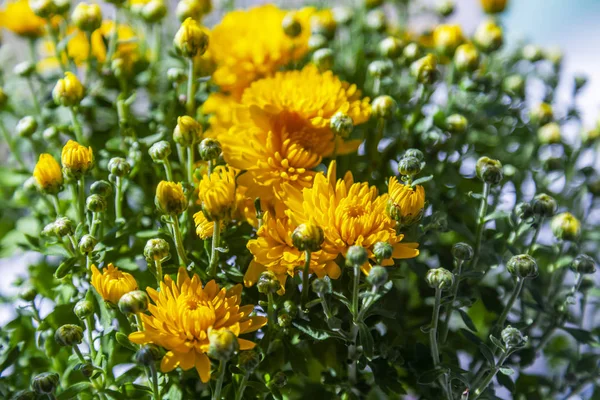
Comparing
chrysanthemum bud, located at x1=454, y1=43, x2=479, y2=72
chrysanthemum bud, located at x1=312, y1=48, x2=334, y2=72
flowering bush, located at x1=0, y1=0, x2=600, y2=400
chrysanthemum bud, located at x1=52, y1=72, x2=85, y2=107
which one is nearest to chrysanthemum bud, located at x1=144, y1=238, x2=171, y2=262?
flowering bush, located at x1=0, y1=0, x2=600, y2=400

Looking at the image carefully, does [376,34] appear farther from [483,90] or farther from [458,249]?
[458,249]

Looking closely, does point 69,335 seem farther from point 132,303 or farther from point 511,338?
point 511,338

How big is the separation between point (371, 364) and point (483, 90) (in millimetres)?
395

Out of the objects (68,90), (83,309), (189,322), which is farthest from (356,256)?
(68,90)

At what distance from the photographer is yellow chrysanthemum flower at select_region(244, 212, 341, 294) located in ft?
1.90

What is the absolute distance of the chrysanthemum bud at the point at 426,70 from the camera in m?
0.74

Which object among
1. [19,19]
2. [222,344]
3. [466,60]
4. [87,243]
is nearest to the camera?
[222,344]

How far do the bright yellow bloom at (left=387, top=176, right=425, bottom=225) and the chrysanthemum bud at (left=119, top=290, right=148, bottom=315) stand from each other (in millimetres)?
209

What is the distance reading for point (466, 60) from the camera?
81 cm

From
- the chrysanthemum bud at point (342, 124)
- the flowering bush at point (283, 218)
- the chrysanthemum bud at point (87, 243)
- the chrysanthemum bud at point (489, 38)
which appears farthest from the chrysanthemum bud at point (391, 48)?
the chrysanthemum bud at point (87, 243)

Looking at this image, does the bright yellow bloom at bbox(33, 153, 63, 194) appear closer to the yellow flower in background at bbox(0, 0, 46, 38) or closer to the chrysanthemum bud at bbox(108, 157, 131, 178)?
the chrysanthemum bud at bbox(108, 157, 131, 178)

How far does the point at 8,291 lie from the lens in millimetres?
1003

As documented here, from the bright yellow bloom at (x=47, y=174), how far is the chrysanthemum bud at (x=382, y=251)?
0.30 metres

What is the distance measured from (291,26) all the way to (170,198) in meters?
0.35
